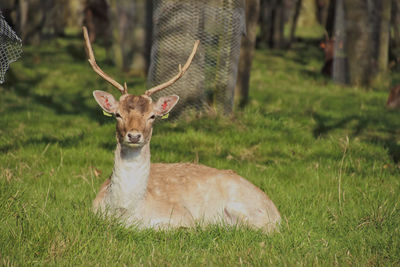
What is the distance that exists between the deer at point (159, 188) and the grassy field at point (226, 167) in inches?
7.3

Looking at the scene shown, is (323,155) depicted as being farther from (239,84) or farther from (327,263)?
(327,263)

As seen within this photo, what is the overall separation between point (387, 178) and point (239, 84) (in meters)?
3.71

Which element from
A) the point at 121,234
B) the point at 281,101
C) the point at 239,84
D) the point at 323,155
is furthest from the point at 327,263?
the point at 281,101

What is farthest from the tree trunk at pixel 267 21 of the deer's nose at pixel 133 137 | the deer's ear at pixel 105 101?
the deer's nose at pixel 133 137

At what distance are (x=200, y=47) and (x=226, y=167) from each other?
2.30 meters

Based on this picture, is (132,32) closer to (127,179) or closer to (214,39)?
(214,39)

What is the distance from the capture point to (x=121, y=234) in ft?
14.7

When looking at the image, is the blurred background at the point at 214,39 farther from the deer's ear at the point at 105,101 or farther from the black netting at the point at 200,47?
the deer's ear at the point at 105,101

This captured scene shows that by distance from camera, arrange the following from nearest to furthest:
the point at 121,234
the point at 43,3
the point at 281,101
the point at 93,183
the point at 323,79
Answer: the point at 121,234 < the point at 93,183 < the point at 281,101 < the point at 323,79 < the point at 43,3

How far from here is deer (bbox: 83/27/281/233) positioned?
459 cm

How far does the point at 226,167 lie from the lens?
6809 millimetres

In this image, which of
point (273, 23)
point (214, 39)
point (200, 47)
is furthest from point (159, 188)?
point (273, 23)

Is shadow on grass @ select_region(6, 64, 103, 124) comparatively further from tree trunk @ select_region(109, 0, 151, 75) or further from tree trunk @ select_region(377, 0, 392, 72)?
tree trunk @ select_region(377, 0, 392, 72)

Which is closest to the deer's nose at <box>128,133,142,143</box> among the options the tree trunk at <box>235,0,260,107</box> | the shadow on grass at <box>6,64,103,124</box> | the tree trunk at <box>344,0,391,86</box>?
the shadow on grass at <box>6,64,103,124</box>
